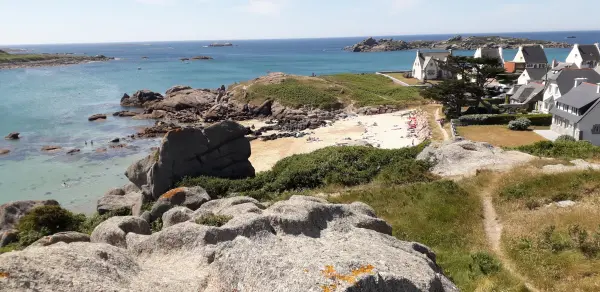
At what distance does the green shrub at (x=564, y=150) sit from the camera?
32375mm

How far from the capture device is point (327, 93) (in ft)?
288

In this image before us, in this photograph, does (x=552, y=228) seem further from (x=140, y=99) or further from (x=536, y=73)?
(x=140, y=99)

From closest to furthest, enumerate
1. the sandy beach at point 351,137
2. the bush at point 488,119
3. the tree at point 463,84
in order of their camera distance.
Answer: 1. the sandy beach at point 351,137
2. the bush at point 488,119
3. the tree at point 463,84

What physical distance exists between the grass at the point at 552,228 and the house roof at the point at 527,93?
44355 mm

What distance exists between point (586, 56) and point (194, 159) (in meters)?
90.6

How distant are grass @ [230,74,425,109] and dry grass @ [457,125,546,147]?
85.3 feet

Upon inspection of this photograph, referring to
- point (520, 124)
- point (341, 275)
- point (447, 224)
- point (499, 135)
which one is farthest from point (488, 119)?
point (341, 275)

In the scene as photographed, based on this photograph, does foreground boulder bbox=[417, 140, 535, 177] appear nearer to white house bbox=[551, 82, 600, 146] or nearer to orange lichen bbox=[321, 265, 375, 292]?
white house bbox=[551, 82, 600, 146]

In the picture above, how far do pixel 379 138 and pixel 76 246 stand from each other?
161 feet

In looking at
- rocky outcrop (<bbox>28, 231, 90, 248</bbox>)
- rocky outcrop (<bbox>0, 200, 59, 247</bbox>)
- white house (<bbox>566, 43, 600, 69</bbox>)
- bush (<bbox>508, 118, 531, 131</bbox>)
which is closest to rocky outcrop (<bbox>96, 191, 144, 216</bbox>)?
rocky outcrop (<bbox>0, 200, 59, 247</bbox>)

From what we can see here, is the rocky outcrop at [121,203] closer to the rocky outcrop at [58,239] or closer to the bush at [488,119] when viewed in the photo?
the rocky outcrop at [58,239]

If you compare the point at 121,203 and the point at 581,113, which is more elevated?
the point at 581,113

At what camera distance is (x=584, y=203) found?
20469mm

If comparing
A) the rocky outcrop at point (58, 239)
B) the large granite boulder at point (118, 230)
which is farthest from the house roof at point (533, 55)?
the rocky outcrop at point (58, 239)
